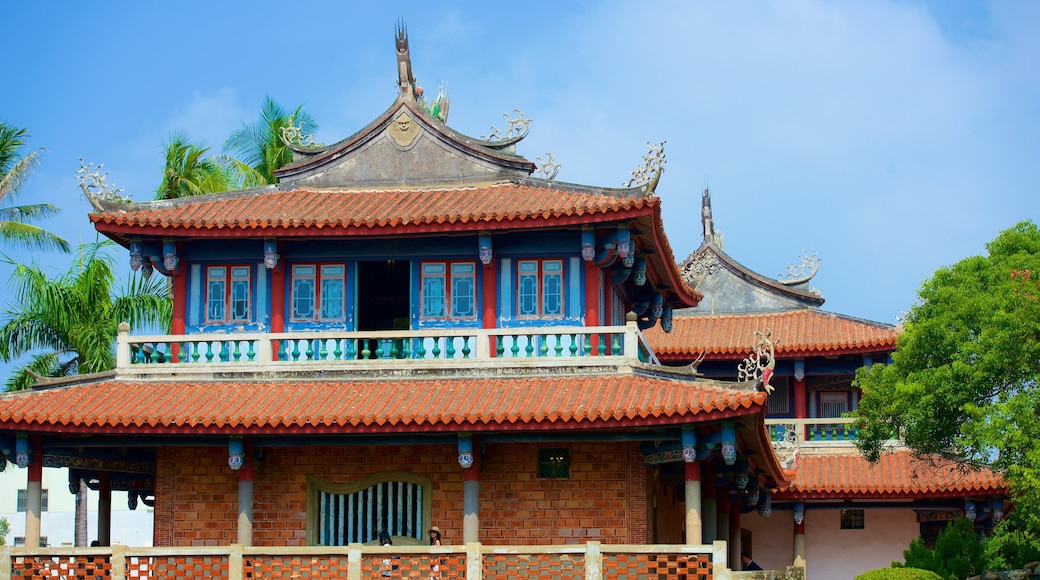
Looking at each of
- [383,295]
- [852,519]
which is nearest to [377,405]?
[383,295]

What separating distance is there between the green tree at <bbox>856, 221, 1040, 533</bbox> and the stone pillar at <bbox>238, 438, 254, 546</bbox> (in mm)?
11461

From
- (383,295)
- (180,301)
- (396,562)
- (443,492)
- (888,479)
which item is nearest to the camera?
(396,562)

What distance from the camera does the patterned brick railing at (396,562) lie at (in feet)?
67.1

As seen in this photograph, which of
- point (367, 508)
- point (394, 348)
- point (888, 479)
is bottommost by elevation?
point (367, 508)

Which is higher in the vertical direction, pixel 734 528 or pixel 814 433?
pixel 814 433

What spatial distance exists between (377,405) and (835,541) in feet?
51.5

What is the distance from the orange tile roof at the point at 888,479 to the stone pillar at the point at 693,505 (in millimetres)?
9791

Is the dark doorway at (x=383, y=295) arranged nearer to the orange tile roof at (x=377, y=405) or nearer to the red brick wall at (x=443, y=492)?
the orange tile roof at (x=377, y=405)

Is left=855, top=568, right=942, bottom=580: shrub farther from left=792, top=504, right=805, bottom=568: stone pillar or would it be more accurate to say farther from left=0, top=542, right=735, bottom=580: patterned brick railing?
left=792, top=504, right=805, bottom=568: stone pillar

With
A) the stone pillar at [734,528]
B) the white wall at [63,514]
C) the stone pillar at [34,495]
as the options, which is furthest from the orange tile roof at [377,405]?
the white wall at [63,514]

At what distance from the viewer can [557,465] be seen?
908 inches

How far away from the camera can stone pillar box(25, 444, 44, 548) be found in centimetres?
2236

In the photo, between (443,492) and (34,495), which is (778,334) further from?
(34,495)

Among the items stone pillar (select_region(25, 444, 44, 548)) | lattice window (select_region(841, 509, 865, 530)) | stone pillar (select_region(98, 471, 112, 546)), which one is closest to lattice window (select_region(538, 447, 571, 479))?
stone pillar (select_region(25, 444, 44, 548))
